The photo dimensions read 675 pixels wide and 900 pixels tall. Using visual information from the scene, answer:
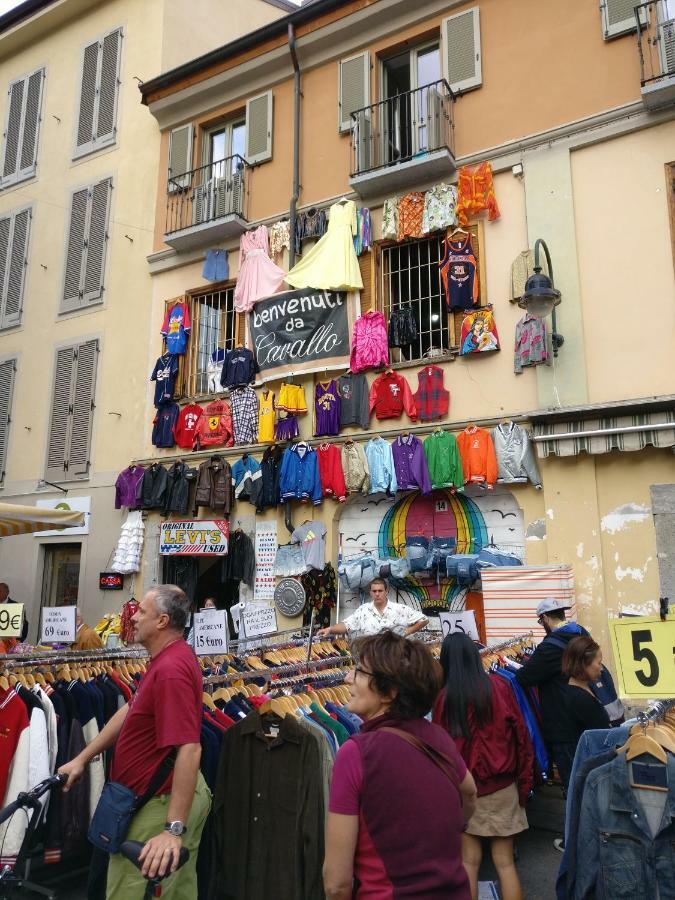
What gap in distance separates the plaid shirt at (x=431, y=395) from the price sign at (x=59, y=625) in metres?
5.60

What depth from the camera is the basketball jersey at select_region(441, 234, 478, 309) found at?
1056 centimetres

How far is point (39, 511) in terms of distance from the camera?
854 centimetres

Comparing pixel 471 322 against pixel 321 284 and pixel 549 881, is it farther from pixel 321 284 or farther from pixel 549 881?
pixel 549 881

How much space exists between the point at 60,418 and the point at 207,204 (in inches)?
210

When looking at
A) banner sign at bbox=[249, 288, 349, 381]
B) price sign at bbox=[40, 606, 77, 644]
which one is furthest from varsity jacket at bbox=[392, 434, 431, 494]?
price sign at bbox=[40, 606, 77, 644]

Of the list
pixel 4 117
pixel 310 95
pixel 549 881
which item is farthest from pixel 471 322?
pixel 4 117

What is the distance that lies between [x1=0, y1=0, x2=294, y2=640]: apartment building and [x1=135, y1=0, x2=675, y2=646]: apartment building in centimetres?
124

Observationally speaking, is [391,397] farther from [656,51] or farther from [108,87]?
[108,87]

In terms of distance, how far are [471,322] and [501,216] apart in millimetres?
1701

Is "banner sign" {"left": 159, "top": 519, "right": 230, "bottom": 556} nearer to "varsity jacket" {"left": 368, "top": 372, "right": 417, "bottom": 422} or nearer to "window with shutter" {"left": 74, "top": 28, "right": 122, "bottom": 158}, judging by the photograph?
"varsity jacket" {"left": 368, "top": 372, "right": 417, "bottom": 422}

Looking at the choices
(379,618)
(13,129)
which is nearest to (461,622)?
(379,618)

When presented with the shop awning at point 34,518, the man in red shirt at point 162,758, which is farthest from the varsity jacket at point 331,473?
the man in red shirt at point 162,758

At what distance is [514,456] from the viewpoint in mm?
9695

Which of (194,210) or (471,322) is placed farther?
(194,210)
